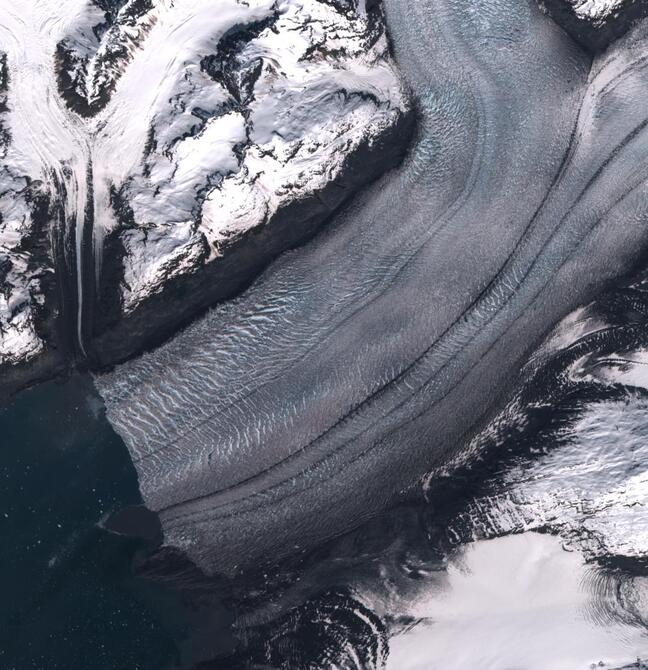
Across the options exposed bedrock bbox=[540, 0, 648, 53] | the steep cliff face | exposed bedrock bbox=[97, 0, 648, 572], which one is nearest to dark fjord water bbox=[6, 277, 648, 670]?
exposed bedrock bbox=[97, 0, 648, 572]

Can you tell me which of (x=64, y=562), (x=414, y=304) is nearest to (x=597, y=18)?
(x=414, y=304)

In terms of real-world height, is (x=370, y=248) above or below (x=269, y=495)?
above

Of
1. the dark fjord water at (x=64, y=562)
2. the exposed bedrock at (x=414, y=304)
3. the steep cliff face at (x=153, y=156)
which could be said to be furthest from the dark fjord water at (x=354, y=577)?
the steep cliff face at (x=153, y=156)

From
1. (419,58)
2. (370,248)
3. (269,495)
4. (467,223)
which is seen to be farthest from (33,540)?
(419,58)

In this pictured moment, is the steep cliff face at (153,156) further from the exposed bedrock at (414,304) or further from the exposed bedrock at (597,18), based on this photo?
the exposed bedrock at (597,18)

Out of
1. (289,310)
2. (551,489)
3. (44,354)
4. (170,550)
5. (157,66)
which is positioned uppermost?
(157,66)

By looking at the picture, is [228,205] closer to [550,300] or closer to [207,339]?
[207,339]

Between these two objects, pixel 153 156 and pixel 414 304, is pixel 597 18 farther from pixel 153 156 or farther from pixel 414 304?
pixel 153 156
